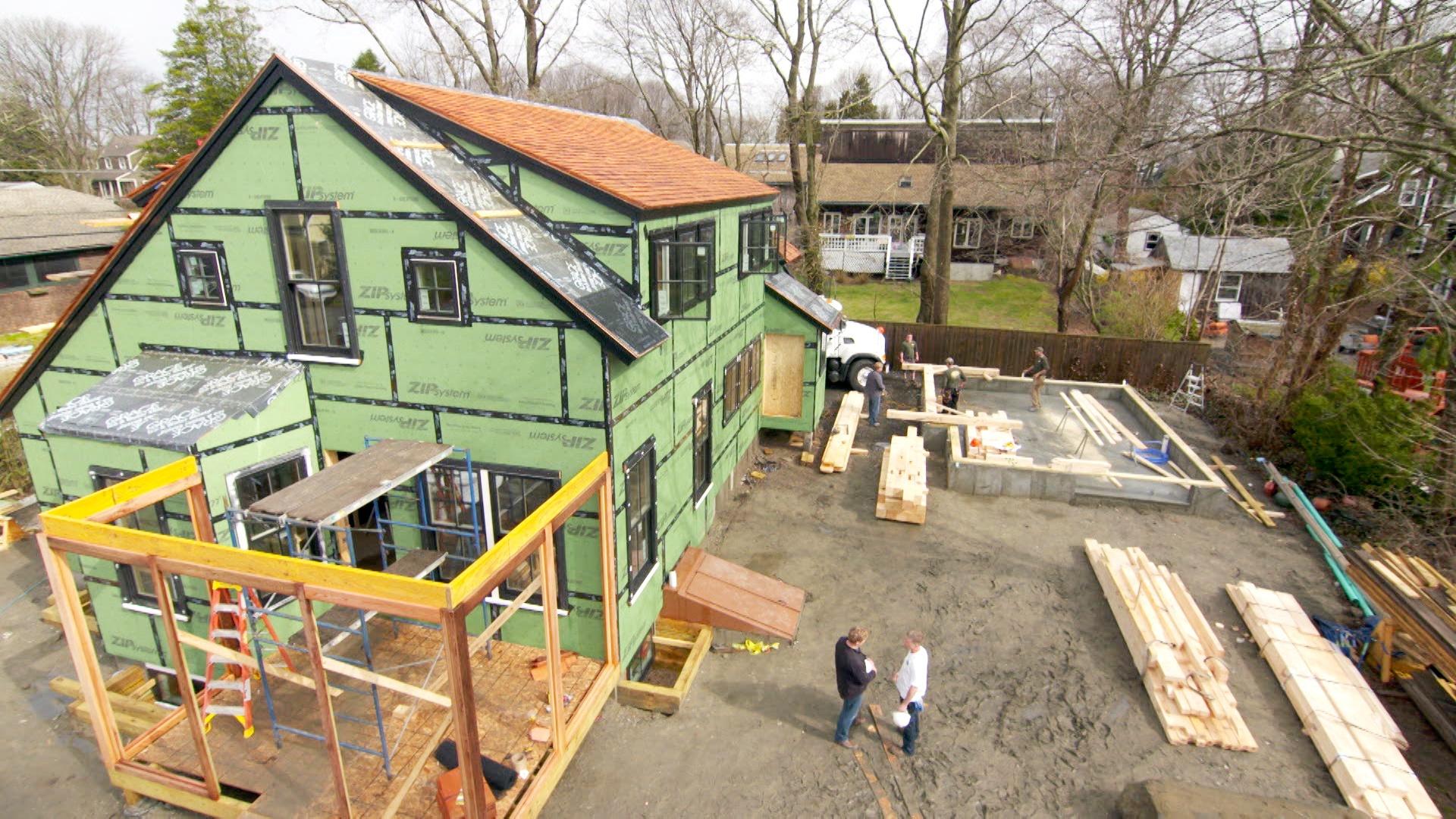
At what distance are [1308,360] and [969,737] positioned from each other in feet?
50.2

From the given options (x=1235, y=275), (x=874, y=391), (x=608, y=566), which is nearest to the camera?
(x=608, y=566)

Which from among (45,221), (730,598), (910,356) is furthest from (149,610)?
(45,221)

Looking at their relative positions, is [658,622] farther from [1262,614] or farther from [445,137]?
[1262,614]

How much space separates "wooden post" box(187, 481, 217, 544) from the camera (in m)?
8.17

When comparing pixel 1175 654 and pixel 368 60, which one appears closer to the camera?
pixel 1175 654

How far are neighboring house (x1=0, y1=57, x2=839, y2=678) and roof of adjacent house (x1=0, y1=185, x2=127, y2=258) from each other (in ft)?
68.7

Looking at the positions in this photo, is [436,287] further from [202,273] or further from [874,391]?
[874,391]

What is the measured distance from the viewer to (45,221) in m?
28.3

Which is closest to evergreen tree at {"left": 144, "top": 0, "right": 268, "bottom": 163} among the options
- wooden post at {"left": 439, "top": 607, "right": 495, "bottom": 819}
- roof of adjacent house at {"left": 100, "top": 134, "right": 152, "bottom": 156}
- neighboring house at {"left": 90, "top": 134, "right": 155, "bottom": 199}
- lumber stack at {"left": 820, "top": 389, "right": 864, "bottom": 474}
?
neighboring house at {"left": 90, "top": 134, "right": 155, "bottom": 199}

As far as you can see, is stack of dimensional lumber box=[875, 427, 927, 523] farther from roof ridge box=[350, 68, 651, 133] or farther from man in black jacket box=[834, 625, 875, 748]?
roof ridge box=[350, 68, 651, 133]

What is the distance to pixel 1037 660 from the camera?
10609 millimetres

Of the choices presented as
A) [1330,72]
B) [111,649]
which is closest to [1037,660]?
[1330,72]

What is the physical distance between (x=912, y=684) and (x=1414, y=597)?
25.3 feet

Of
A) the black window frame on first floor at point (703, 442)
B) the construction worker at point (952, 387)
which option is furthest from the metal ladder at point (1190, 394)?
the black window frame on first floor at point (703, 442)
